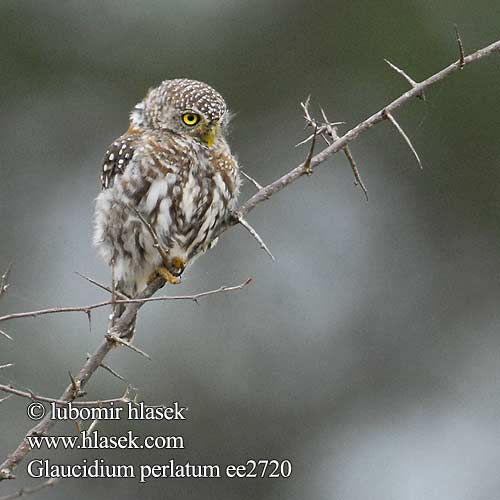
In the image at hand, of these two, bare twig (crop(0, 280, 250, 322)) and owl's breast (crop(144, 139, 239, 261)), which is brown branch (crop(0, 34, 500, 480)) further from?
owl's breast (crop(144, 139, 239, 261))

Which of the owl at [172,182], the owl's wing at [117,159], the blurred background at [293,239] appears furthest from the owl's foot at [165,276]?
the blurred background at [293,239]

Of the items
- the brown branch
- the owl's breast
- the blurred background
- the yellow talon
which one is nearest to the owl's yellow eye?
the owl's breast

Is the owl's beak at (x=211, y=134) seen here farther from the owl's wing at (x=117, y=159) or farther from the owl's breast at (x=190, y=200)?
the owl's wing at (x=117, y=159)

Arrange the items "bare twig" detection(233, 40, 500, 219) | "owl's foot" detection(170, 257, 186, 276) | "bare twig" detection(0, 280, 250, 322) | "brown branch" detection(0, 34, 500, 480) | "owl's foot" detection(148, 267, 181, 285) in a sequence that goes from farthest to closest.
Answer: "owl's foot" detection(170, 257, 186, 276), "owl's foot" detection(148, 267, 181, 285), "bare twig" detection(233, 40, 500, 219), "brown branch" detection(0, 34, 500, 480), "bare twig" detection(0, 280, 250, 322)

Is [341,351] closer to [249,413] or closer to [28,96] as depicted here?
[249,413]

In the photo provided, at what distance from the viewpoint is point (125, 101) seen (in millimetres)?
15695

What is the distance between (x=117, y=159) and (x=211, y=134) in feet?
1.74

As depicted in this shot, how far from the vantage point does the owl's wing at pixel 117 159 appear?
670 centimetres

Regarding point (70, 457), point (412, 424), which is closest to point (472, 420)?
point (412, 424)

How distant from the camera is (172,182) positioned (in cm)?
661

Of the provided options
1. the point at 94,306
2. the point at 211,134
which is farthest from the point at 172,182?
the point at 94,306

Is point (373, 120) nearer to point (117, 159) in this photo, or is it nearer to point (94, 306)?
point (94, 306)

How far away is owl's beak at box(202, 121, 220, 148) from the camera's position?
6.66m

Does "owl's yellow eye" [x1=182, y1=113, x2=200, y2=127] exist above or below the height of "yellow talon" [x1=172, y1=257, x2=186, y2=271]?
above
